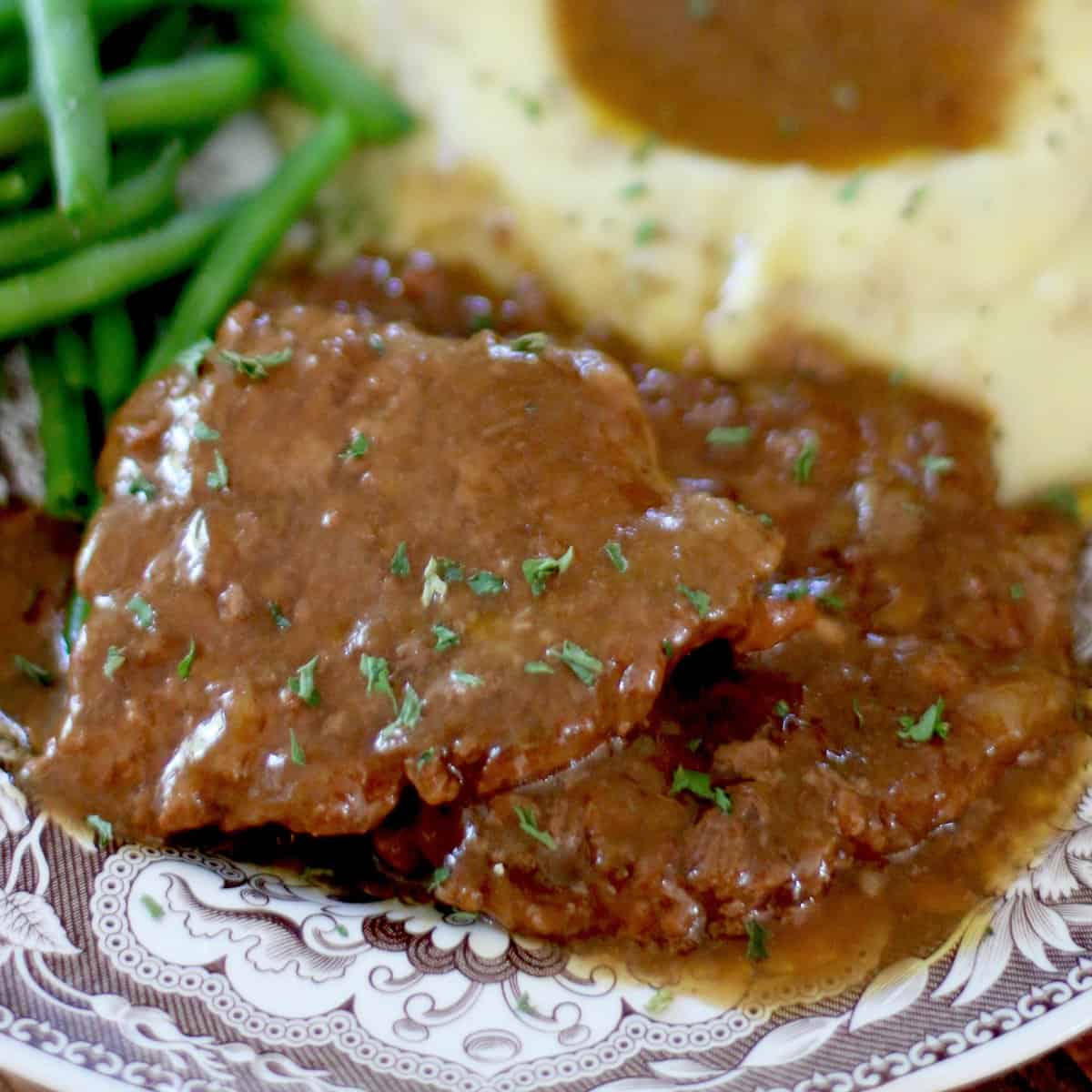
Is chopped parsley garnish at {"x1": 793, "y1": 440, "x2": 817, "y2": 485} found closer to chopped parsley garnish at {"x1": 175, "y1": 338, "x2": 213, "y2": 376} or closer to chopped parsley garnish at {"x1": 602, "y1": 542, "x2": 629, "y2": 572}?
chopped parsley garnish at {"x1": 602, "y1": 542, "x2": 629, "y2": 572}

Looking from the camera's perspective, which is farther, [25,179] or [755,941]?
[25,179]

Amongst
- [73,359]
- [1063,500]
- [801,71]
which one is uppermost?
[801,71]

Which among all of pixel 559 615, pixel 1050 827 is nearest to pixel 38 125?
pixel 559 615

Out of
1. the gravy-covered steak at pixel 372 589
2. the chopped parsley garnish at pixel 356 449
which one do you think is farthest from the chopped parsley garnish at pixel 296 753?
the chopped parsley garnish at pixel 356 449

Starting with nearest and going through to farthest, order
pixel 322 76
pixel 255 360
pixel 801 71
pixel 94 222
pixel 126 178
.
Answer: pixel 255 360, pixel 94 222, pixel 126 178, pixel 322 76, pixel 801 71

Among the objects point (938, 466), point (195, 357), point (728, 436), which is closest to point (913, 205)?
point (938, 466)

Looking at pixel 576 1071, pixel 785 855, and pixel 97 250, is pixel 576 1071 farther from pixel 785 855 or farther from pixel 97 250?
pixel 97 250

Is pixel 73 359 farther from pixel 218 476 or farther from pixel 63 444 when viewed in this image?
pixel 218 476
